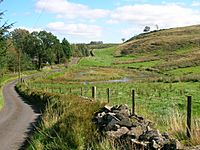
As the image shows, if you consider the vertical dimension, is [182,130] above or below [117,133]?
above

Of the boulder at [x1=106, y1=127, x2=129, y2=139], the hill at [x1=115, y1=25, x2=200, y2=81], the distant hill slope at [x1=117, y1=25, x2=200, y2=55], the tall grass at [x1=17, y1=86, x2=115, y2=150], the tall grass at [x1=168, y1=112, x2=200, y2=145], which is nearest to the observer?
the tall grass at [x1=168, y1=112, x2=200, y2=145]

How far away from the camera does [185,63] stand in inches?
4441

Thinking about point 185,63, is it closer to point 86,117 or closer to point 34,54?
point 34,54

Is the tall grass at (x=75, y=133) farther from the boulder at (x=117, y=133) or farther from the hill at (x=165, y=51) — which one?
the hill at (x=165, y=51)

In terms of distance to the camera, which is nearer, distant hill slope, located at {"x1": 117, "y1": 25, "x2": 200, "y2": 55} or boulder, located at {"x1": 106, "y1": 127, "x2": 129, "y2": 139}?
boulder, located at {"x1": 106, "y1": 127, "x2": 129, "y2": 139}

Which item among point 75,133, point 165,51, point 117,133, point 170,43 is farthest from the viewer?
point 170,43

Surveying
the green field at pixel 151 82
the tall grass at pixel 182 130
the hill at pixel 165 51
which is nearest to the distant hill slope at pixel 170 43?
→ the hill at pixel 165 51

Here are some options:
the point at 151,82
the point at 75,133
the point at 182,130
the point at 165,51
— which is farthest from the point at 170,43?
the point at 182,130

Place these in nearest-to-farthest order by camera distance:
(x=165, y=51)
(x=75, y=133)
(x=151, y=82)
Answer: (x=75, y=133), (x=151, y=82), (x=165, y=51)

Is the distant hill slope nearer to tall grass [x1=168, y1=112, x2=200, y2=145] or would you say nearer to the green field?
the green field

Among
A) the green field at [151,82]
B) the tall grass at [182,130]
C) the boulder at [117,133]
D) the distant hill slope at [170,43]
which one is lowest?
the green field at [151,82]

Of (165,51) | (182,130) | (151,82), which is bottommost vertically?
(151,82)

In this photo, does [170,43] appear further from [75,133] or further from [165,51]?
[75,133]

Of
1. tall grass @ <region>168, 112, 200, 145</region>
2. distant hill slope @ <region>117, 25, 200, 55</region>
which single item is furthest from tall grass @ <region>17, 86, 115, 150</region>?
distant hill slope @ <region>117, 25, 200, 55</region>
